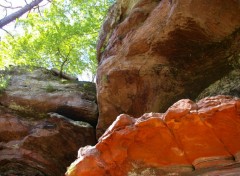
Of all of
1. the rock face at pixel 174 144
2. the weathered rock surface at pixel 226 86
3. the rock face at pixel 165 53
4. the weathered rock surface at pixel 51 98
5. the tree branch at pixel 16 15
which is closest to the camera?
the rock face at pixel 174 144

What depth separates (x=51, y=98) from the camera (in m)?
12.1

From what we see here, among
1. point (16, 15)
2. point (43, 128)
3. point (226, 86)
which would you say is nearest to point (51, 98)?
point (43, 128)

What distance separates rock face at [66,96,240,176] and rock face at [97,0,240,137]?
9.86 feet

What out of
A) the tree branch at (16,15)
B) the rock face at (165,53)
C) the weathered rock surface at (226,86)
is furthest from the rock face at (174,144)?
the tree branch at (16,15)

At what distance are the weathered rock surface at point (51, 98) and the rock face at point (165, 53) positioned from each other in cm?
193

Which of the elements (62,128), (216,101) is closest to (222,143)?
(216,101)

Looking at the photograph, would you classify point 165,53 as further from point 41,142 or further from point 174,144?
point 41,142

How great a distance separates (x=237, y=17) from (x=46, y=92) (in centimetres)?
787

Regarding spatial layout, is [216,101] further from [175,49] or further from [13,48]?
[13,48]

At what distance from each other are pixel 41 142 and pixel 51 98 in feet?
6.04

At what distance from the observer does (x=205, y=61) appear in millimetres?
8211

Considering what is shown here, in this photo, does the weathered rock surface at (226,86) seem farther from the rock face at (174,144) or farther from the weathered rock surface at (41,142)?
the weathered rock surface at (41,142)

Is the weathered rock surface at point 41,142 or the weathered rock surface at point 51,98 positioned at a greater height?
the weathered rock surface at point 51,98

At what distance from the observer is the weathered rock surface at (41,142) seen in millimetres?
10922
